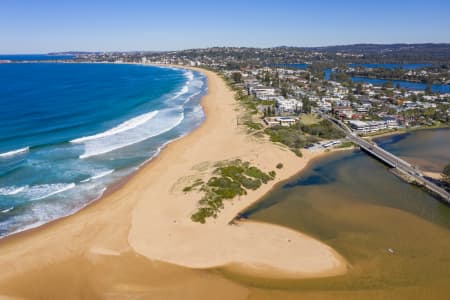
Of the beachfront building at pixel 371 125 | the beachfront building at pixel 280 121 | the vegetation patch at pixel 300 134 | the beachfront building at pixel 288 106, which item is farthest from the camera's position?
the beachfront building at pixel 288 106

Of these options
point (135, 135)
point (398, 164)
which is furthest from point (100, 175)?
point (398, 164)

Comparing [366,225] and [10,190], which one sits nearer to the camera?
[366,225]

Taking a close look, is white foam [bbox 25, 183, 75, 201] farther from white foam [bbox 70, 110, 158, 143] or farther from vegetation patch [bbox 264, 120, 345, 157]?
vegetation patch [bbox 264, 120, 345, 157]

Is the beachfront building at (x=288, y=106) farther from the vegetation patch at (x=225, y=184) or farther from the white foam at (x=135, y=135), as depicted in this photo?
the vegetation patch at (x=225, y=184)

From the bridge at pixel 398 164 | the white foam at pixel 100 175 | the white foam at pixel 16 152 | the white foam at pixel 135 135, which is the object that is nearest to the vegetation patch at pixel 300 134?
the bridge at pixel 398 164

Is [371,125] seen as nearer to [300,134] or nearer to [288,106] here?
[300,134]
